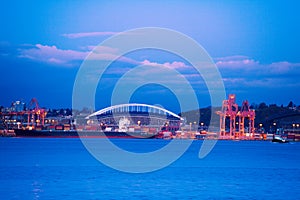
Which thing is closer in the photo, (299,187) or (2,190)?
(2,190)

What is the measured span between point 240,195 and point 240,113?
103 m

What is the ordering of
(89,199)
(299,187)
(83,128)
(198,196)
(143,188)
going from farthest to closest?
(83,128) → (299,187) → (143,188) → (198,196) → (89,199)

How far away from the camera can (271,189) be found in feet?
127

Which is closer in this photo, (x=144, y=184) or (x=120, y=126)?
(x=144, y=184)

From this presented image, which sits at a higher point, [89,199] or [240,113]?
[240,113]

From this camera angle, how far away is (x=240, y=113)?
453 feet

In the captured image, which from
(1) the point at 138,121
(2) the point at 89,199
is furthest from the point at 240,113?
(2) the point at 89,199

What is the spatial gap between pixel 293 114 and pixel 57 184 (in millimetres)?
147762

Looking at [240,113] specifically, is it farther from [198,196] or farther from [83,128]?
[198,196]

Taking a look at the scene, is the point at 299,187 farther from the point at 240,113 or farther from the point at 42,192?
the point at 240,113

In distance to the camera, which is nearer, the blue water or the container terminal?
the blue water

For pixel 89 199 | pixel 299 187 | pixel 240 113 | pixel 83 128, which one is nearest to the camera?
pixel 89 199

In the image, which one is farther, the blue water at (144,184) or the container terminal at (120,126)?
the container terminal at (120,126)

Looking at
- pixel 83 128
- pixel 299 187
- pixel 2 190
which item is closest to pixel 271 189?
pixel 299 187
